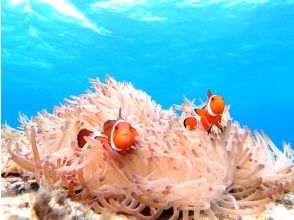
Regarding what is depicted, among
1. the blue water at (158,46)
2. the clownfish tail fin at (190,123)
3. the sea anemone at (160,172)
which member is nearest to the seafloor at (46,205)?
the sea anemone at (160,172)

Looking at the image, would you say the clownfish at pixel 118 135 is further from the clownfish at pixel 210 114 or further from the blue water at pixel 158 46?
the blue water at pixel 158 46

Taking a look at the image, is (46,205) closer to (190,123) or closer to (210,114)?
(190,123)

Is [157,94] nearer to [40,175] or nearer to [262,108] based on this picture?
[262,108]

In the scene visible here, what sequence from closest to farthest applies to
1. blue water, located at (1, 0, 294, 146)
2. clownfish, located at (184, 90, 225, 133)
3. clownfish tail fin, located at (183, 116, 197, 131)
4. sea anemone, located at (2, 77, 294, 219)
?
sea anemone, located at (2, 77, 294, 219), clownfish tail fin, located at (183, 116, 197, 131), clownfish, located at (184, 90, 225, 133), blue water, located at (1, 0, 294, 146)

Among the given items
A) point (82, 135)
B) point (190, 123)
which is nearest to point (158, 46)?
point (190, 123)

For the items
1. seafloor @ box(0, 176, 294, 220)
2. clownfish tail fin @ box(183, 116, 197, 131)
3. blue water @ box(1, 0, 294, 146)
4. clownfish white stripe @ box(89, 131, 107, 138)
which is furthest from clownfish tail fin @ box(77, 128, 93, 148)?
blue water @ box(1, 0, 294, 146)

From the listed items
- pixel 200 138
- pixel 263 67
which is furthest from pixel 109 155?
pixel 263 67

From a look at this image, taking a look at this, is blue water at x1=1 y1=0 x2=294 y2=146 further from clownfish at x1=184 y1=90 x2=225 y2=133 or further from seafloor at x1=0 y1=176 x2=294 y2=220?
seafloor at x1=0 y1=176 x2=294 y2=220

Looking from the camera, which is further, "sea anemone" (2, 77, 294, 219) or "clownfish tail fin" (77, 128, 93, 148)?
"clownfish tail fin" (77, 128, 93, 148)

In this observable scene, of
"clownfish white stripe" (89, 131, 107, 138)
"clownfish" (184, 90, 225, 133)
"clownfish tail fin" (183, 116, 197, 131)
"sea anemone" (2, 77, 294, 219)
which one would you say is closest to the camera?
"sea anemone" (2, 77, 294, 219)
